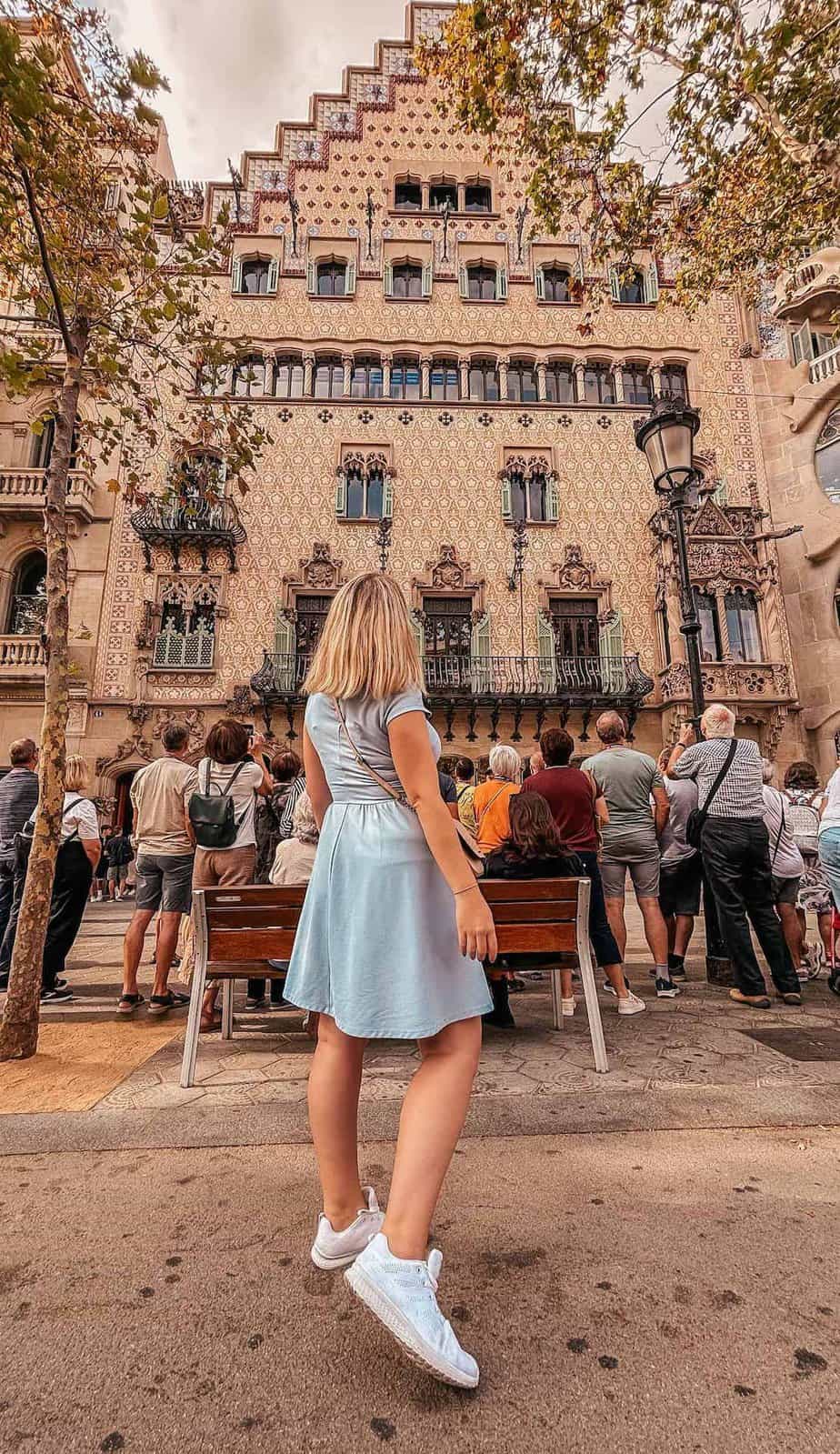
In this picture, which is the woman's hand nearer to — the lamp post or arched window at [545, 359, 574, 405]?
the lamp post

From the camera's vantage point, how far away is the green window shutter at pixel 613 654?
17859 mm

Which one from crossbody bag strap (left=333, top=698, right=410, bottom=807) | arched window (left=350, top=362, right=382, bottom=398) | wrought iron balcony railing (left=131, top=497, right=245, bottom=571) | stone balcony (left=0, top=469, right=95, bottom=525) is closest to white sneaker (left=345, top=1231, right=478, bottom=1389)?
crossbody bag strap (left=333, top=698, right=410, bottom=807)

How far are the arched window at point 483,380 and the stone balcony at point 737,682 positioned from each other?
1024cm

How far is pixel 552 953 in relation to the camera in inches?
154

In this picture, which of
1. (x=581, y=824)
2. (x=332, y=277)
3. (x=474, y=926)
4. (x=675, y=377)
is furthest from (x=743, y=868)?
(x=332, y=277)

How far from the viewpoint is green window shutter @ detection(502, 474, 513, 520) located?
62.0 ft

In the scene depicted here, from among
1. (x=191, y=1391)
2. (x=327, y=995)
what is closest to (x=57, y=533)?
(x=327, y=995)

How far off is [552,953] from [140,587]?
17418 mm

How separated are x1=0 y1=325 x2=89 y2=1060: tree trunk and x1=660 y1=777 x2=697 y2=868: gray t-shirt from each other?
497 cm

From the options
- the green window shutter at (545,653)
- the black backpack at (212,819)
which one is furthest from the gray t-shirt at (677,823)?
the green window shutter at (545,653)

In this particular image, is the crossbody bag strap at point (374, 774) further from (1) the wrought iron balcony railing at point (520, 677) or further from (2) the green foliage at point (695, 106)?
(1) the wrought iron balcony railing at point (520, 677)

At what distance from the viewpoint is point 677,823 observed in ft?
19.9

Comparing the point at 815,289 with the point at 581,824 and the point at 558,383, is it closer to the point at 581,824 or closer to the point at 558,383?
the point at 558,383

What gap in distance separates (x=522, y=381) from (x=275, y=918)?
2101 centimetres
